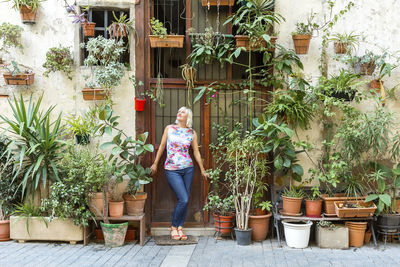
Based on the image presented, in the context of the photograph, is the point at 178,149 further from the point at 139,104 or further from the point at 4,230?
the point at 4,230

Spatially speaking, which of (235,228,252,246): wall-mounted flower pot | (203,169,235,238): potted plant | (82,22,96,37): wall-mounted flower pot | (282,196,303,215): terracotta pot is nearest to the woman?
(203,169,235,238): potted plant

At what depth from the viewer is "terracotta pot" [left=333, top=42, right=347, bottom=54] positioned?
5.44 m

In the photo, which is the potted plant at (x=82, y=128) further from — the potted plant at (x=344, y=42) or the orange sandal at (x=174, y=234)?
the potted plant at (x=344, y=42)

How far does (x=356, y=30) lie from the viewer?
5.51 metres

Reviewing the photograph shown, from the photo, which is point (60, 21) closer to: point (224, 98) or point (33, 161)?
point (33, 161)

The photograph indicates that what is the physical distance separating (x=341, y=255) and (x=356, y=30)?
3.02m

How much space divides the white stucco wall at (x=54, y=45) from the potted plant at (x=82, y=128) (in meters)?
0.20

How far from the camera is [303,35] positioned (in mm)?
5367

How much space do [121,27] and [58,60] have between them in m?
0.98

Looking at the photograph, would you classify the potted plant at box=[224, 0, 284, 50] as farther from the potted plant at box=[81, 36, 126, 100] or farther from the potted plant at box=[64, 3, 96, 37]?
the potted plant at box=[64, 3, 96, 37]

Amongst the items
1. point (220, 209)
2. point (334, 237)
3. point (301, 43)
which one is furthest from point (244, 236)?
point (301, 43)

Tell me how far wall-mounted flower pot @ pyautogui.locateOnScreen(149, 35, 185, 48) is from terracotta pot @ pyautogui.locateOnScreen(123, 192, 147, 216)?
2.04 metres

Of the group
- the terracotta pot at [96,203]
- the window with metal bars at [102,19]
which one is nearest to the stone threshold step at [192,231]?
the terracotta pot at [96,203]

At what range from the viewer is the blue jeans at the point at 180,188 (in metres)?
5.28
